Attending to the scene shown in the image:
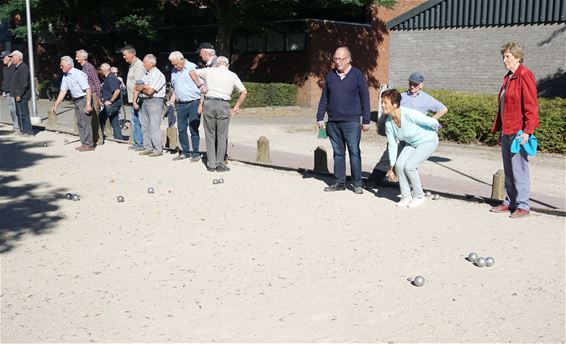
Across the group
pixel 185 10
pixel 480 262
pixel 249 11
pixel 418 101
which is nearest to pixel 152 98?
pixel 418 101

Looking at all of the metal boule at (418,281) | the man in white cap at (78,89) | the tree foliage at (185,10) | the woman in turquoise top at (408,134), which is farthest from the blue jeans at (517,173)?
the tree foliage at (185,10)

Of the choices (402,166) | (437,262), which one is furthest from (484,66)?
(437,262)

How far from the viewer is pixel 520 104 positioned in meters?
7.12

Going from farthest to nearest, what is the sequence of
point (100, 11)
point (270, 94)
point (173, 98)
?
point (100, 11) → point (270, 94) → point (173, 98)

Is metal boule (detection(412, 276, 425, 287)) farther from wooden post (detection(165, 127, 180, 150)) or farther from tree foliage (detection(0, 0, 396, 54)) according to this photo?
tree foliage (detection(0, 0, 396, 54))

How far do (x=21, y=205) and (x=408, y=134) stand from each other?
15.8 feet

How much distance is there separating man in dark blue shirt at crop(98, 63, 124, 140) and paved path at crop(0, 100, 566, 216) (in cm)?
198

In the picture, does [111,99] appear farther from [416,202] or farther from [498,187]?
[498,187]

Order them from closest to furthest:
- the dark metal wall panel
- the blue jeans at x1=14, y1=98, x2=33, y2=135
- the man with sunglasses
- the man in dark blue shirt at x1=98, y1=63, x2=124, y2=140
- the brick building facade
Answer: the man with sunglasses < the man in dark blue shirt at x1=98, y1=63, x2=124, y2=140 < the blue jeans at x1=14, y1=98, x2=33, y2=135 < the dark metal wall panel < the brick building facade

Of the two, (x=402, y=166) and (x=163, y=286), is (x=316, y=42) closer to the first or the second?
(x=402, y=166)

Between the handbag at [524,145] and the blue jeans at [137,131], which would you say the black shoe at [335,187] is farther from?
the blue jeans at [137,131]

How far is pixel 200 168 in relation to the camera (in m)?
10.8

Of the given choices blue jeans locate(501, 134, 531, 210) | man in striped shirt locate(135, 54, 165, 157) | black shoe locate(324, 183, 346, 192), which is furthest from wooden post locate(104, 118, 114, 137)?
blue jeans locate(501, 134, 531, 210)

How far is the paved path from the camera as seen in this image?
9297 mm
